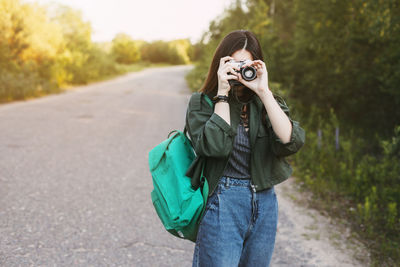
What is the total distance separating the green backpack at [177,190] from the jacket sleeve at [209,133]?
0.09 metres

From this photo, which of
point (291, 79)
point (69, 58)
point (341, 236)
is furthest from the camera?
point (69, 58)

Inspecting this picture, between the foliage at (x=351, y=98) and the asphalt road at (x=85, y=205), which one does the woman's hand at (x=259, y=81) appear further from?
the foliage at (x=351, y=98)

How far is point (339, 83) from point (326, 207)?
4.90 metres

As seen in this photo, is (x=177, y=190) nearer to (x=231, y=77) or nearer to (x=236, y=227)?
(x=236, y=227)

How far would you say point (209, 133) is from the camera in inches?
60.1

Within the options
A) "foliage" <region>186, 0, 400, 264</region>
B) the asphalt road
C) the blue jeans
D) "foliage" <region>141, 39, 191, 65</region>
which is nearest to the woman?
the blue jeans

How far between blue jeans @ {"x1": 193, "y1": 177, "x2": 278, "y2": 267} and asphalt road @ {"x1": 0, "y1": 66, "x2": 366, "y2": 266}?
152cm

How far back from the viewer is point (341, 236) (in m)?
3.57

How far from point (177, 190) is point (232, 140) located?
1.14 ft

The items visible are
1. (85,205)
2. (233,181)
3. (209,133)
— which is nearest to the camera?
(209,133)

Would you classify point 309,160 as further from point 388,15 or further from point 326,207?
point 388,15

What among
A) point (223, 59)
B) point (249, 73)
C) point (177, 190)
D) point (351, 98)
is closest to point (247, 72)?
point (249, 73)

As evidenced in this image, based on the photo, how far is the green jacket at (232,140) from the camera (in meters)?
→ 1.55

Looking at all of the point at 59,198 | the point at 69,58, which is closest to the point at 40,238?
the point at 59,198
